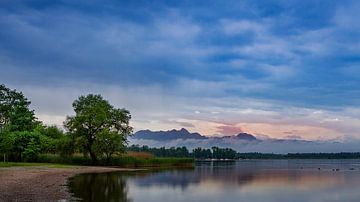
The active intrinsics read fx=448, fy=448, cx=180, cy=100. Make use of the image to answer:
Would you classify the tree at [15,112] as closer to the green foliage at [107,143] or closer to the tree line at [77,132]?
the tree line at [77,132]

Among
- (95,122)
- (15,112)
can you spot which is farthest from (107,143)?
(15,112)

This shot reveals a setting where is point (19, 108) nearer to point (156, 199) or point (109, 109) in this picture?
point (109, 109)

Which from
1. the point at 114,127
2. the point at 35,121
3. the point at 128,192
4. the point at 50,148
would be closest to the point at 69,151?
the point at 50,148

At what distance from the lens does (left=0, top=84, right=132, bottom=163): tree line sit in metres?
80.9

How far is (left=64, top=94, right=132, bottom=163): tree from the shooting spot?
276 feet

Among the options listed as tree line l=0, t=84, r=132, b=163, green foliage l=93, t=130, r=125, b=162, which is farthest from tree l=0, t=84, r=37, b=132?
green foliage l=93, t=130, r=125, b=162

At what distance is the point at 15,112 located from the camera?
281ft

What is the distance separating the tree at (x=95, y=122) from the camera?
84000 mm

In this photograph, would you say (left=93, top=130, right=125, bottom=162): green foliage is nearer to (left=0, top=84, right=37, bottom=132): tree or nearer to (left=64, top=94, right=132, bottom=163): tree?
(left=64, top=94, right=132, bottom=163): tree

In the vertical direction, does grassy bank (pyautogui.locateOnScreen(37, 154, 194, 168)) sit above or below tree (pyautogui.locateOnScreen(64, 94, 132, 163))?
below

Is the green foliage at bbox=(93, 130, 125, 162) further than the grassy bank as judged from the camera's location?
No

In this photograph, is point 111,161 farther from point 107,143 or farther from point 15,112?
point 15,112

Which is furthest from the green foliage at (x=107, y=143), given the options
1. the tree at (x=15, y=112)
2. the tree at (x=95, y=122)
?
the tree at (x=15, y=112)

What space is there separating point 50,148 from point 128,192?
5645cm
